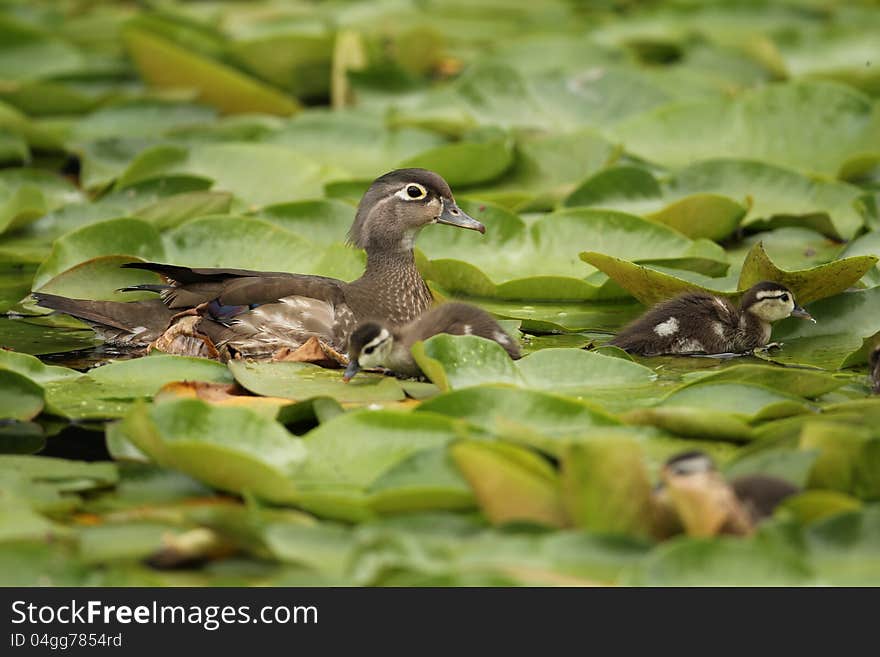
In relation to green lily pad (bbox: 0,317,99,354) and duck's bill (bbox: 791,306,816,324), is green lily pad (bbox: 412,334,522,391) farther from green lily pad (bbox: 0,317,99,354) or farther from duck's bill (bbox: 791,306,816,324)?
green lily pad (bbox: 0,317,99,354)

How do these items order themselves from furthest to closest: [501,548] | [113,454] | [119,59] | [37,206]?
[119,59] → [37,206] → [113,454] → [501,548]

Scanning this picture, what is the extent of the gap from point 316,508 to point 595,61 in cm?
761

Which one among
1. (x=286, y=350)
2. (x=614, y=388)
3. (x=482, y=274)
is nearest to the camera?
(x=614, y=388)

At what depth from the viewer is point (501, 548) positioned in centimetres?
417

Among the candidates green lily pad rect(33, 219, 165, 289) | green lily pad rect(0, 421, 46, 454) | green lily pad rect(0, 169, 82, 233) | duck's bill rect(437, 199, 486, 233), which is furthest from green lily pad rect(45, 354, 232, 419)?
green lily pad rect(0, 169, 82, 233)

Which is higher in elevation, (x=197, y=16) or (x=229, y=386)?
(x=197, y=16)

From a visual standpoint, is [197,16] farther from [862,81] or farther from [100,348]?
[100,348]

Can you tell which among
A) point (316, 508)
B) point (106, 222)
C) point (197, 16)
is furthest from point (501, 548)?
point (197, 16)

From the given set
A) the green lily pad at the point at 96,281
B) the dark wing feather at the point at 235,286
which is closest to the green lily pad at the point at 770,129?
the dark wing feather at the point at 235,286

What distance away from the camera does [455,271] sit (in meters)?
7.70

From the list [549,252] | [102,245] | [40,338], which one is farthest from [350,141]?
[40,338]

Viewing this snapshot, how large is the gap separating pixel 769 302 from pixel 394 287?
6.28ft

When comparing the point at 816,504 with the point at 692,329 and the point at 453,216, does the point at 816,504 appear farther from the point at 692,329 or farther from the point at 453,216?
the point at 453,216

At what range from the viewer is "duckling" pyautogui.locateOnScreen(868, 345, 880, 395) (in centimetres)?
582
